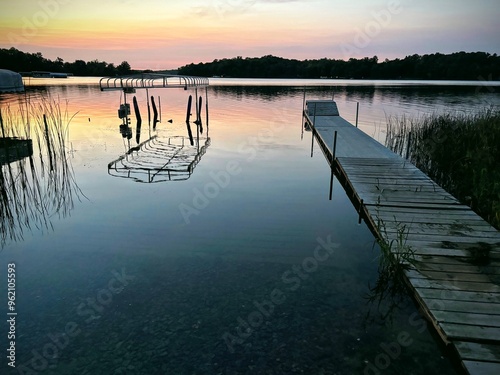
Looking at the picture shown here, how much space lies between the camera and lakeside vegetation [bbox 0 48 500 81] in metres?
111

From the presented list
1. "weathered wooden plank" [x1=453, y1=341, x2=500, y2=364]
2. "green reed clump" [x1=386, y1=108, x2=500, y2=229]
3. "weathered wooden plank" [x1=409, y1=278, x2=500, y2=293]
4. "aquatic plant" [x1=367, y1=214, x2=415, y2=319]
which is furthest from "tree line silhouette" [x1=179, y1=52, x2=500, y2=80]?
"weathered wooden plank" [x1=453, y1=341, x2=500, y2=364]

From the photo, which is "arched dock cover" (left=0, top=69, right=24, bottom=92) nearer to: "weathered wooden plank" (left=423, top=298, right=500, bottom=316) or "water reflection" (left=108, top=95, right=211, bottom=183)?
"water reflection" (left=108, top=95, right=211, bottom=183)

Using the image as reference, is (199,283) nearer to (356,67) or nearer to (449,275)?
(449,275)

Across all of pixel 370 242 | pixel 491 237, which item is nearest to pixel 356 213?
pixel 370 242

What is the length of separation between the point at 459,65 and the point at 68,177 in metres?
129

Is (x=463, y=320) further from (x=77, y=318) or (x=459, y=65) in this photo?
(x=459, y=65)

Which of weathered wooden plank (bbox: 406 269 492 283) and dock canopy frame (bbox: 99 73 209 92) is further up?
dock canopy frame (bbox: 99 73 209 92)

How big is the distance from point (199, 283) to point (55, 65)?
519 ft

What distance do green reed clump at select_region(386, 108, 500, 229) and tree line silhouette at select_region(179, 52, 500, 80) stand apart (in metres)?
108

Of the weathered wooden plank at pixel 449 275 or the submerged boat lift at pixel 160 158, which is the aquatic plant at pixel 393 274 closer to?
the weathered wooden plank at pixel 449 275

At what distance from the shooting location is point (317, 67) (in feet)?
472

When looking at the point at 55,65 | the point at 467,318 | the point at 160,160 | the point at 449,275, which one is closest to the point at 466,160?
the point at 449,275

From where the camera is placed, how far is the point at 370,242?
7617mm

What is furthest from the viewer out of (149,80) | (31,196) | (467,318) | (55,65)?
(55,65)
